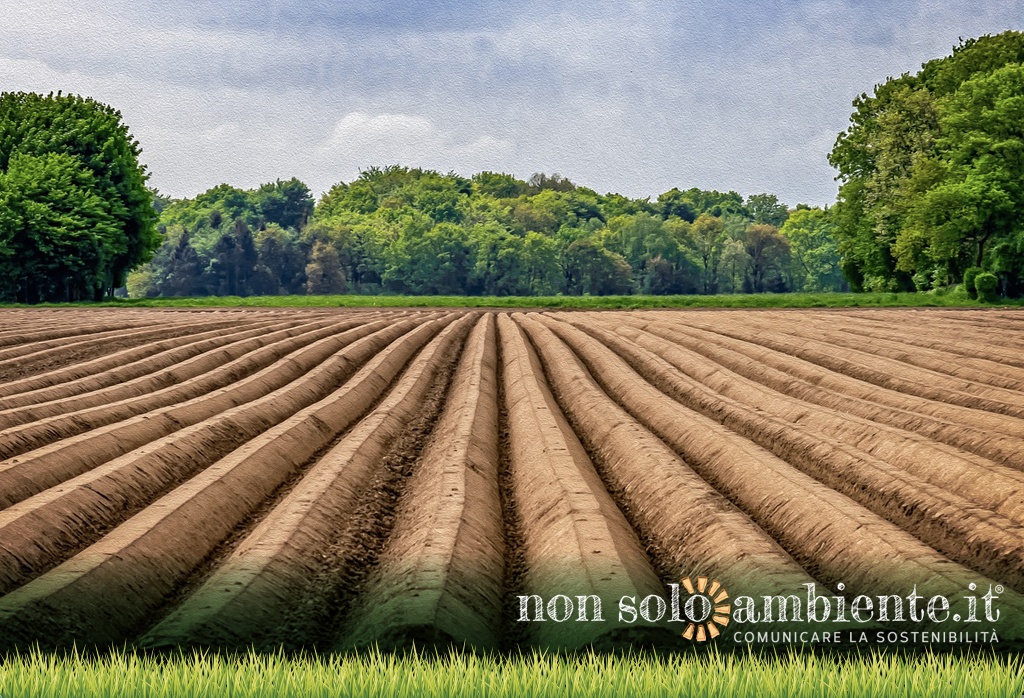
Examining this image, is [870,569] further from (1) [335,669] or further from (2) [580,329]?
(2) [580,329]

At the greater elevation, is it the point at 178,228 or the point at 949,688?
the point at 178,228

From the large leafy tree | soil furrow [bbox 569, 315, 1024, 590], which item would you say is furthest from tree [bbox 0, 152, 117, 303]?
soil furrow [bbox 569, 315, 1024, 590]

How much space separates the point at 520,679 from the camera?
462 centimetres

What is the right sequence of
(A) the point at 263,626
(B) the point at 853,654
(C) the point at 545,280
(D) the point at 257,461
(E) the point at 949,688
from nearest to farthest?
(E) the point at 949,688 → (B) the point at 853,654 → (A) the point at 263,626 → (D) the point at 257,461 → (C) the point at 545,280

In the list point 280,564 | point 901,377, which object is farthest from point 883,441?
point 280,564

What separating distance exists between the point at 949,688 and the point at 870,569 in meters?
2.43

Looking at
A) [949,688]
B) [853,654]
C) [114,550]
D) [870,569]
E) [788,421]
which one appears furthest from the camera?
[788,421]

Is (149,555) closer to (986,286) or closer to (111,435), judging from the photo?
(111,435)

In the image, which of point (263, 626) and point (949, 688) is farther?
point (263, 626)

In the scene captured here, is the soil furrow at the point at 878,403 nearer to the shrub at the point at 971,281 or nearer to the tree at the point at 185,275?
the shrub at the point at 971,281

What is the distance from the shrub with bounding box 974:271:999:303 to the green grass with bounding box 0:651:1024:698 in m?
38.3

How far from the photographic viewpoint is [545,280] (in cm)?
8350

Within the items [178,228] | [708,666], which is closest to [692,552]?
[708,666]

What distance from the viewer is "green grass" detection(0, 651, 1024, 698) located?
4473mm
